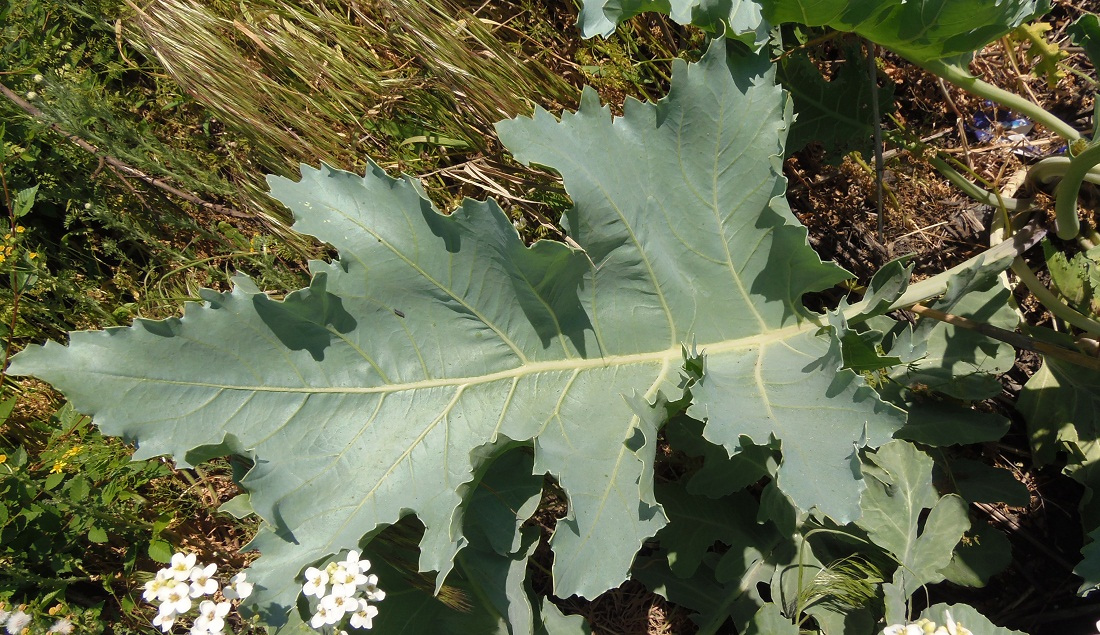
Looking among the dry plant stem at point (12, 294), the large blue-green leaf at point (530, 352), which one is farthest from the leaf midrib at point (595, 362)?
the dry plant stem at point (12, 294)

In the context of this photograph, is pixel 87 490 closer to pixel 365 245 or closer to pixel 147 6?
pixel 365 245

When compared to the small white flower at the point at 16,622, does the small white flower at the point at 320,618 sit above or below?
above

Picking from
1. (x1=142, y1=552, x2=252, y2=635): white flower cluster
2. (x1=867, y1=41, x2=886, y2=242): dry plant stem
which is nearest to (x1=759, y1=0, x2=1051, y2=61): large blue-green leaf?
(x1=867, y1=41, x2=886, y2=242): dry plant stem

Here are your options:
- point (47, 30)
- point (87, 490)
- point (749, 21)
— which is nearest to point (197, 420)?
point (87, 490)

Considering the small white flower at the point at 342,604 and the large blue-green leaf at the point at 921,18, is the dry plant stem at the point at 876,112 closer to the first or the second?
the large blue-green leaf at the point at 921,18

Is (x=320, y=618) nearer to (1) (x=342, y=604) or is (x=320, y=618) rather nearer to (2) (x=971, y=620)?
(1) (x=342, y=604)
